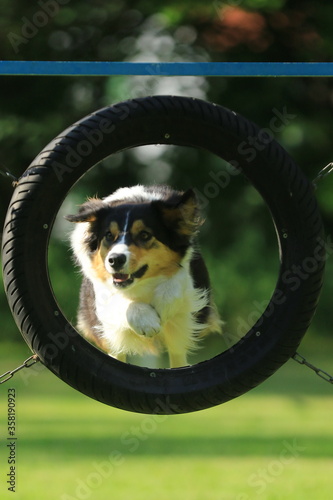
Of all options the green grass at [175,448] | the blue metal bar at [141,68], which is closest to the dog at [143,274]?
the blue metal bar at [141,68]

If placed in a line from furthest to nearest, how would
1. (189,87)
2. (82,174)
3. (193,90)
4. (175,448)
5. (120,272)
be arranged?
(193,90) → (189,87) → (175,448) → (120,272) → (82,174)

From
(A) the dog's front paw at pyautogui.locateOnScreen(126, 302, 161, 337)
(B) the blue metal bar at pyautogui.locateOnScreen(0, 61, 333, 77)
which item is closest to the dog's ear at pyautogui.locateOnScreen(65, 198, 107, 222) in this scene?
(A) the dog's front paw at pyautogui.locateOnScreen(126, 302, 161, 337)

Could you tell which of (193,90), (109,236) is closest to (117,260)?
(109,236)

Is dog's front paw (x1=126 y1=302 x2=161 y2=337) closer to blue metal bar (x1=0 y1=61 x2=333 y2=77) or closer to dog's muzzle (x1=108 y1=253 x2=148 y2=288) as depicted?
dog's muzzle (x1=108 y1=253 x2=148 y2=288)

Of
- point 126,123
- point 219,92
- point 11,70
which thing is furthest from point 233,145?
point 219,92

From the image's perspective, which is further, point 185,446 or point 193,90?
point 193,90

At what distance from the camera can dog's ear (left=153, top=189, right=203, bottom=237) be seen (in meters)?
3.98

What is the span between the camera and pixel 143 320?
13.7 ft

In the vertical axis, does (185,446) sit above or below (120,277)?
below

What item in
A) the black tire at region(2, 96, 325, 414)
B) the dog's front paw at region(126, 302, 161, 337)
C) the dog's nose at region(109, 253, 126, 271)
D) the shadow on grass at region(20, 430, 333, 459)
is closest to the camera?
the black tire at region(2, 96, 325, 414)

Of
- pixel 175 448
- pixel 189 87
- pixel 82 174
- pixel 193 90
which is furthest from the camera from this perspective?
pixel 193 90

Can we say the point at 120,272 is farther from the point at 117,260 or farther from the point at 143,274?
the point at 143,274

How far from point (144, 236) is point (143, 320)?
0.39m

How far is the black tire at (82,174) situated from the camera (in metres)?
3.80
